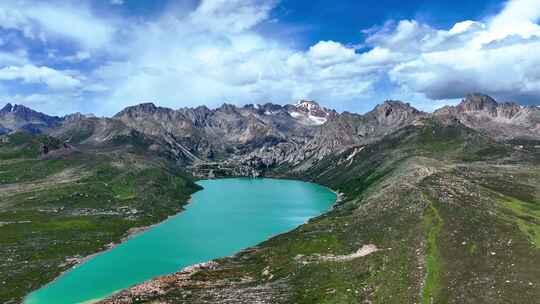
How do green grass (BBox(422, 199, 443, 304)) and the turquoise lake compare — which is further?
the turquoise lake

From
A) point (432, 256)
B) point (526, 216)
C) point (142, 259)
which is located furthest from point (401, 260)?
point (142, 259)

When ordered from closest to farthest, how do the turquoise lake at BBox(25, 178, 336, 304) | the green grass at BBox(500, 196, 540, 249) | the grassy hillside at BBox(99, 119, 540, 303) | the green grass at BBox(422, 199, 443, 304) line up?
1. the green grass at BBox(422, 199, 443, 304)
2. the grassy hillside at BBox(99, 119, 540, 303)
3. the green grass at BBox(500, 196, 540, 249)
4. the turquoise lake at BBox(25, 178, 336, 304)

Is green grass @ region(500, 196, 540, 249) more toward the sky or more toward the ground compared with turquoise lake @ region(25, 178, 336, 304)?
more toward the sky

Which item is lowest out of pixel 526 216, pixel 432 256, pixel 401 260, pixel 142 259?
pixel 142 259

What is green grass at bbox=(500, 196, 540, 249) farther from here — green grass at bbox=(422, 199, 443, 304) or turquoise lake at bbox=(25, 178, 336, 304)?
turquoise lake at bbox=(25, 178, 336, 304)

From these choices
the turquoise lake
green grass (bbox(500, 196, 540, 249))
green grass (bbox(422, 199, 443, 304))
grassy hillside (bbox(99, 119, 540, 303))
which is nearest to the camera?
green grass (bbox(422, 199, 443, 304))

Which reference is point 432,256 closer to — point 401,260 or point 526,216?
point 401,260

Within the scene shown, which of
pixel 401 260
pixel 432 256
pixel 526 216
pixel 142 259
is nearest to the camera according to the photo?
pixel 432 256

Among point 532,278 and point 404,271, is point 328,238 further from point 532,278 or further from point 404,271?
point 532,278

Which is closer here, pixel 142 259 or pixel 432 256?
pixel 432 256

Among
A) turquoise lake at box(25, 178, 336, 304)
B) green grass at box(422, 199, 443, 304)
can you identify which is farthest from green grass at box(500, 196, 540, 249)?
turquoise lake at box(25, 178, 336, 304)
